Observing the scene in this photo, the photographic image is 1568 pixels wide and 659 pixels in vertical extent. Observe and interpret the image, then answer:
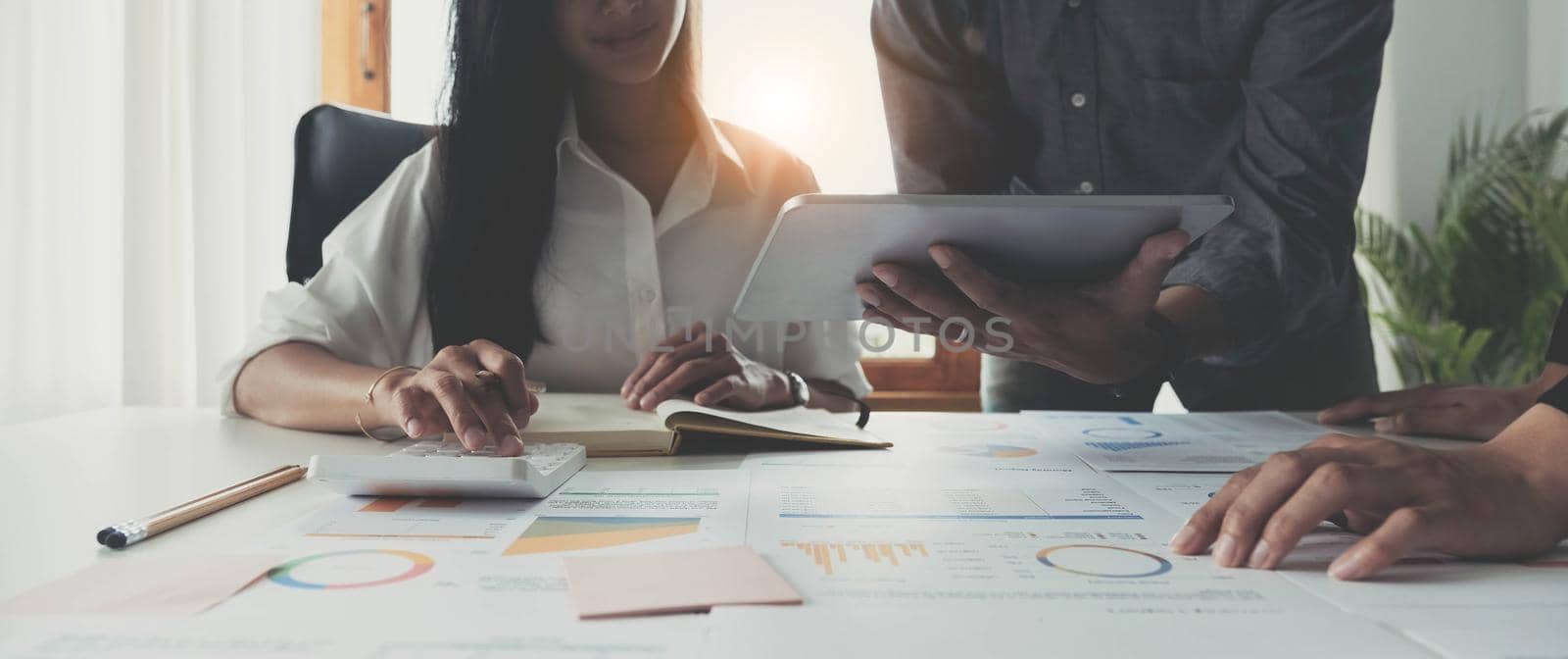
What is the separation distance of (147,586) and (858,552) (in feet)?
1.06

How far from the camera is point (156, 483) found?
0.67 m

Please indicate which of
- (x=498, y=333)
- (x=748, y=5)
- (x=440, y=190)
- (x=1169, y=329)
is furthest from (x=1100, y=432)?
(x=748, y=5)

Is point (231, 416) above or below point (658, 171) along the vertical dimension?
below

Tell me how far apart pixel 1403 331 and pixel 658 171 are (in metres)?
2.07

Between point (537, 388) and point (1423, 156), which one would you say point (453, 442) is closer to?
point (537, 388)

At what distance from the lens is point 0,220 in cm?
185

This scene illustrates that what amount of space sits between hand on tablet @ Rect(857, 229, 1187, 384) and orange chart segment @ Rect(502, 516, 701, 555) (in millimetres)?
333

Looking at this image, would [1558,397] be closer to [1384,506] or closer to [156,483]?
[1384,506]

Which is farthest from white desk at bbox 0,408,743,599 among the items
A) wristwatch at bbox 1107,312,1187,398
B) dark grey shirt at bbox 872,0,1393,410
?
dark grey shirt at bbox 872,0,1393,410

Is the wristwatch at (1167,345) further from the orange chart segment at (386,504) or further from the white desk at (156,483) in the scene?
the orange chart segment at (386,504)

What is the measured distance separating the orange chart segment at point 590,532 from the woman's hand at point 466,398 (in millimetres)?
162

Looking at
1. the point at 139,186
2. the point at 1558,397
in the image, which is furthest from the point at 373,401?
the point at 139,186

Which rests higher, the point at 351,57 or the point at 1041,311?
the point at 351,57

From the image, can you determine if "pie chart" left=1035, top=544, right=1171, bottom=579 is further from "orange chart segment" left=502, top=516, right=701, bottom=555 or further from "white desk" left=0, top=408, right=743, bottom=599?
"white desk" left=0, top=408, right=743, bottom=599
